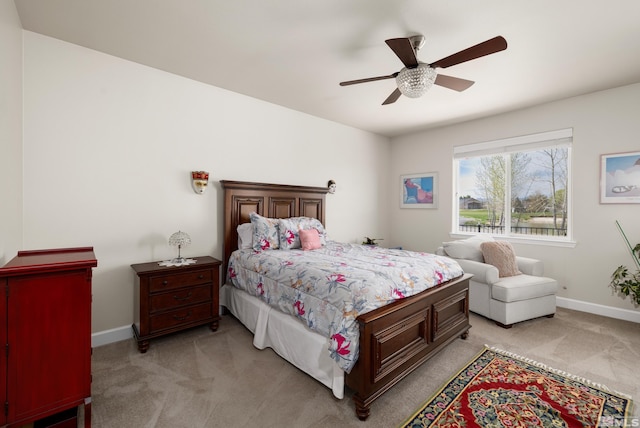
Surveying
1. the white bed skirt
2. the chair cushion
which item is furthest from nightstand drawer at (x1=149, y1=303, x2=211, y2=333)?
the chair cushion

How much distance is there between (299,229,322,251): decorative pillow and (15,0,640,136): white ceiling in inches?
69.3

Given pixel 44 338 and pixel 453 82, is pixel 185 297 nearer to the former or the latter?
pixel 44 338

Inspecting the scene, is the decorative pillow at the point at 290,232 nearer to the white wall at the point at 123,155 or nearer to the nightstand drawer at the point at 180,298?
the white wall at the point at 123,155

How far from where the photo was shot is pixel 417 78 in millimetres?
2344

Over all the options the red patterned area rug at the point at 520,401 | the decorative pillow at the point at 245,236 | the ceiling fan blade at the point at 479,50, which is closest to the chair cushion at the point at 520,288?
the red patterned area rug at the point at 520,401

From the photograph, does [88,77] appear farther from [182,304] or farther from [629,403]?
[629,403]

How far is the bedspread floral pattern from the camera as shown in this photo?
1850 millimetres

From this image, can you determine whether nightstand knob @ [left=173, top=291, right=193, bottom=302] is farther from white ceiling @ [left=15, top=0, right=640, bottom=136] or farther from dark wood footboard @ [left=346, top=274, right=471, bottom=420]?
white ceiling @ [left=15, top=0, right=640, bottom=136]

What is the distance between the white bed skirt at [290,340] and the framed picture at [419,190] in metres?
3.70

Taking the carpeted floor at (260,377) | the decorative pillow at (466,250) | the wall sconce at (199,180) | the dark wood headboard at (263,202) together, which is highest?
the wall sconce at (199,180)

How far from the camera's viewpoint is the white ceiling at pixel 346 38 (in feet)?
6.82

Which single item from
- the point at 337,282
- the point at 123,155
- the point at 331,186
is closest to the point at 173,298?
the point at 123,155

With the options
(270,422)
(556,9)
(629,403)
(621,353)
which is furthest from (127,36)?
(621,353)

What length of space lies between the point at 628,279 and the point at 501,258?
4.72 ft
